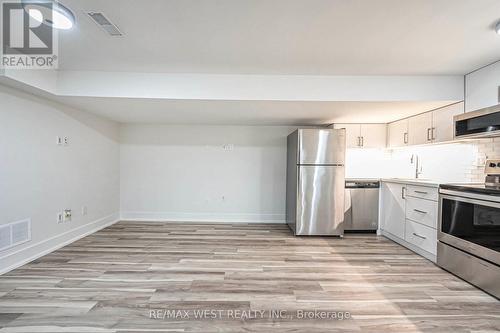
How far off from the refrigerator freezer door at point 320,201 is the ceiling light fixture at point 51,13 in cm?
323

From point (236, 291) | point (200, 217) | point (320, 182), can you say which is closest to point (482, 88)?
point (320, 182)

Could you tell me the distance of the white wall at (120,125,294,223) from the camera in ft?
16.7

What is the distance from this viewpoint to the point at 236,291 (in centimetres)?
233

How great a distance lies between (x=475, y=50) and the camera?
2395mm

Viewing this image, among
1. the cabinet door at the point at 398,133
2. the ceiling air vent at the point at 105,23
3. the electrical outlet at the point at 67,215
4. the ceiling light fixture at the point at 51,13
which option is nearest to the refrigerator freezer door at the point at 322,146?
the cabinet door at the point at 398,133

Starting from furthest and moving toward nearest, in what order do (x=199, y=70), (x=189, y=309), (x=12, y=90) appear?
1. (x=199, y=70)
2. (x=12, y=90)
3. (x=189, y=309)

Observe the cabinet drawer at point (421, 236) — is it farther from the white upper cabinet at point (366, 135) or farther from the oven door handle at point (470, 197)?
the white upper cabinet at point (366, 135)

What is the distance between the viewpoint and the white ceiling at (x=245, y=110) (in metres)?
3.24

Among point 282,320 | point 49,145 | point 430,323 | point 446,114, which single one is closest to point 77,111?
point 49,145

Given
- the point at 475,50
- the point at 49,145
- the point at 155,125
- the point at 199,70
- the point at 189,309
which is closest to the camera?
the point at 189,309

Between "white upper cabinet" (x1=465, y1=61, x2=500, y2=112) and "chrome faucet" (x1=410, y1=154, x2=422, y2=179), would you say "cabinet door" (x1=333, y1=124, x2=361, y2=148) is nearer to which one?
"chrome faucet" (x1=410, y1=154, x2=422, y2=179)

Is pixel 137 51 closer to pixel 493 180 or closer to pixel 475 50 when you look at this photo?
pixel 475 50

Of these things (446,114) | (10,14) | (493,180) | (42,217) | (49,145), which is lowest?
(42,217)

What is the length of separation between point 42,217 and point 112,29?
2.43 metres
